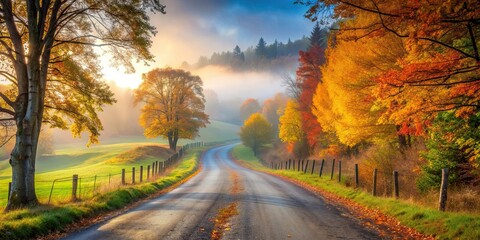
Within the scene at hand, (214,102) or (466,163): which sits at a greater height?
(214,102)

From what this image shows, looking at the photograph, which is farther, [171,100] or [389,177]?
[171,100]

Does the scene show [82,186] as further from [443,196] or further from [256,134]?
[256,134]

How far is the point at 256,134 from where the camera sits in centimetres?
7569

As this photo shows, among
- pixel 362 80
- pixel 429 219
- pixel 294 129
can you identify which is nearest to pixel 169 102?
pixel 294 129

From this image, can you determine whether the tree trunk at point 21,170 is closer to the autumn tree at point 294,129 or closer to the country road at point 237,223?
the country road at point 237,223

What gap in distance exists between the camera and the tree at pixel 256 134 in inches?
2992

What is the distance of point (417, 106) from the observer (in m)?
8.55

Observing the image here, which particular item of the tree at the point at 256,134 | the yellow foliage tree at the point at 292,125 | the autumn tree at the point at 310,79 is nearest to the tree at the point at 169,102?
the yellow foliage tree at the point at 292,125

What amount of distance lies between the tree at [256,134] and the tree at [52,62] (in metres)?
61.8

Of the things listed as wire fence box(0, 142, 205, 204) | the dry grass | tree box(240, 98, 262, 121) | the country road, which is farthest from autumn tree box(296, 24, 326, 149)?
tree box(240, 98, 262, 121)

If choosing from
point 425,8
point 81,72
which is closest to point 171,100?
point 81,72

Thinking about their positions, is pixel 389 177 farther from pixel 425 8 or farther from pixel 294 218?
pixel 425 8

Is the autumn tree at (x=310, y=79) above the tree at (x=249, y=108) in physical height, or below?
below

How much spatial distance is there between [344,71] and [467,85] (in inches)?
384
